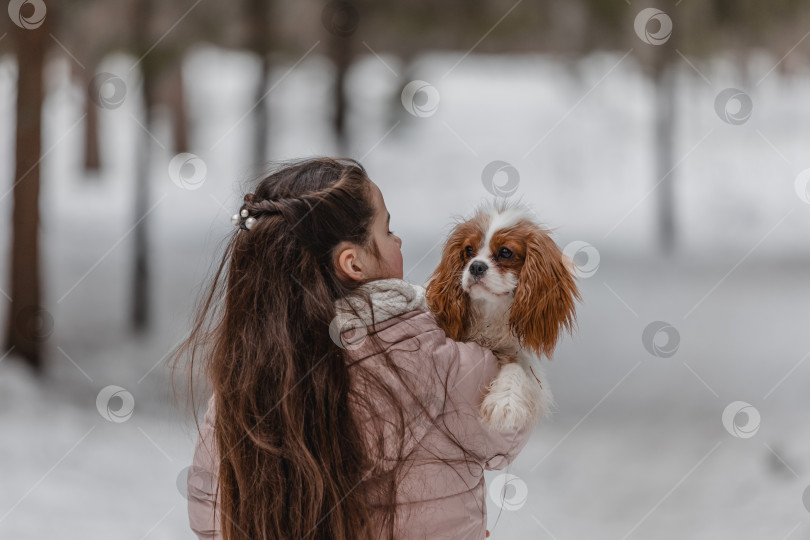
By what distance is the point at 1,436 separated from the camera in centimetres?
395

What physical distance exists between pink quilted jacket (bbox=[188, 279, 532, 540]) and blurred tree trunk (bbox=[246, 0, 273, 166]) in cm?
376

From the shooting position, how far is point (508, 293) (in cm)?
142

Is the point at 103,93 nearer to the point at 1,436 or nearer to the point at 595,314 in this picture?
the point at 1,436

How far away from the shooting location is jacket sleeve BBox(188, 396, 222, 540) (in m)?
1.38

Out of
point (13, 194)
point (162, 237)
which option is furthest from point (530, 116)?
point (13, 194)

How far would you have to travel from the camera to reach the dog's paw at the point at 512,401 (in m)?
1.26

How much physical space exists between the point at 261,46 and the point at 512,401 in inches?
163
